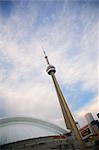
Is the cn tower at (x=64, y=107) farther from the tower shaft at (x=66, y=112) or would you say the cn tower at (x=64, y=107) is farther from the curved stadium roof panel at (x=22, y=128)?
the curved stadium roof panel at (x=22, y=128)

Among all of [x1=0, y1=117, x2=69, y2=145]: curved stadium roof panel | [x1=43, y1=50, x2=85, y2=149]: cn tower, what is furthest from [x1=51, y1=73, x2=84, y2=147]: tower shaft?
[x1=0, y1=117, x2=69, y2=145]: curved stadium roof panel

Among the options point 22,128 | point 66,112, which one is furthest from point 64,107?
point 22,128

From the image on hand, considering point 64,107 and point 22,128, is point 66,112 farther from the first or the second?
point 22,128

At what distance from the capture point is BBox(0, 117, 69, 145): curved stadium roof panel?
16188mm

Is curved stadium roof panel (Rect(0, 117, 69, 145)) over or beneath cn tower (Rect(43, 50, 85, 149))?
beneath

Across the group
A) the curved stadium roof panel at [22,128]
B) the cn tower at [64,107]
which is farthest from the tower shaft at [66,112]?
the curved stadium roof panel at [22,128]

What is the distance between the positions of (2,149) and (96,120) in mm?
15454

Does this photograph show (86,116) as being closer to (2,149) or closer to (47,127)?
(47,127)

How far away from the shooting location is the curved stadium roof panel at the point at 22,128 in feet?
53.1

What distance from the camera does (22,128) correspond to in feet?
60.0

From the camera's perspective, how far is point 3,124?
17.6 m

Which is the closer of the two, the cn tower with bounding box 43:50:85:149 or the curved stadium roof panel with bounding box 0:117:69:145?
the curved stadium roof panel with bounding box 0:117:69:145

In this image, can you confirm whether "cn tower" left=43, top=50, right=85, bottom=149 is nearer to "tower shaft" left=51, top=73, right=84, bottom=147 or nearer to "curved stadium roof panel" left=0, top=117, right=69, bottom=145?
"tower shaft" left=51, top=73, right=84, bottom=147

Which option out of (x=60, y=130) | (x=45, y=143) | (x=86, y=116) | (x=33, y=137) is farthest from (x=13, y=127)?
(x=86, y=116)
